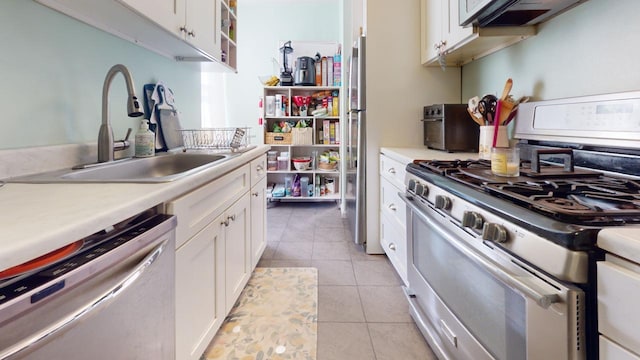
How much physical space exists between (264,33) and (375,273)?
3756 mm

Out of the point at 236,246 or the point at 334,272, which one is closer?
the point at 236,246

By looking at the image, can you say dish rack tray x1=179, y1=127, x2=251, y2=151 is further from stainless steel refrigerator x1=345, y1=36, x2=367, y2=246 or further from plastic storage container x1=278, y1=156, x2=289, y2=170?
plastic storage container x1=278, y1=156, x2=289, y2=170

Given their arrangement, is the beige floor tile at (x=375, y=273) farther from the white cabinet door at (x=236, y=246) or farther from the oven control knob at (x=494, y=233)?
the oven control knob at (x=494, y=233)

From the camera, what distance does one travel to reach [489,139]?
1625 mm

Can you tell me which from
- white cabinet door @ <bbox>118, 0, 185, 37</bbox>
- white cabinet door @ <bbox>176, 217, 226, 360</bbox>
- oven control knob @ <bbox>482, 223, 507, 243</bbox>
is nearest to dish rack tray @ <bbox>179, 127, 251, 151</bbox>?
white cabinet door @ <bbox>118, 0, 185, 37</bbox>

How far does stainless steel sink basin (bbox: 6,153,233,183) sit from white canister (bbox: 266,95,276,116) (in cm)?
239

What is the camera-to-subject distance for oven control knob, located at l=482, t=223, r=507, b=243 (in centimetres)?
76

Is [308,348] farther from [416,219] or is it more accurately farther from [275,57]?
[275,57]

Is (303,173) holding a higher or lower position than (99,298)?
higher

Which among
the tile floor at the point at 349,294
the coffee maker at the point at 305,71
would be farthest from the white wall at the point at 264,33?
the tile floor at the point at 349,294

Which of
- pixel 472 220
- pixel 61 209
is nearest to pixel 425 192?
pixel 472 220

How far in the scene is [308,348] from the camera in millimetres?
1442

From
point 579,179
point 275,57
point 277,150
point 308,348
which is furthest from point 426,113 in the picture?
point 275,57

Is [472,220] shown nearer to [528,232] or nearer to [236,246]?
[528,232]
